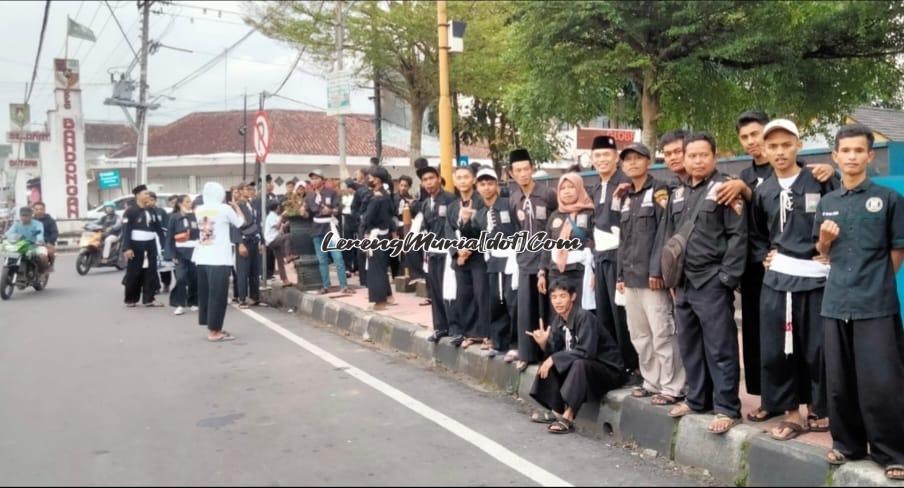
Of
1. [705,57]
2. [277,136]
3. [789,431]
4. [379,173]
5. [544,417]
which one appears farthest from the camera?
[277,136]

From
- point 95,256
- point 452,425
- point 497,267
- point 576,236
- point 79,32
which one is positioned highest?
point 79,32

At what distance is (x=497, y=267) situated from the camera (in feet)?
22.9

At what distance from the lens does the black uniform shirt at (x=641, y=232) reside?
5.26 m

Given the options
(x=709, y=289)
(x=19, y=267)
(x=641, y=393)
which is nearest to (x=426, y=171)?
(x=641, y=393)

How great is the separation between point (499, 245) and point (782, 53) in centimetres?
424

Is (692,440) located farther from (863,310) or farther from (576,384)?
(863,310)

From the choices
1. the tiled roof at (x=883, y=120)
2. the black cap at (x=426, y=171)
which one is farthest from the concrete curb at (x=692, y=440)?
the tiled roof at (x=883, y=120)

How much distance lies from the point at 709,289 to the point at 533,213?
79.2 inches

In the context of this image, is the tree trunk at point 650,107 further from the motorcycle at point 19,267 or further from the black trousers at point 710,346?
the motorcycle at point 19,267

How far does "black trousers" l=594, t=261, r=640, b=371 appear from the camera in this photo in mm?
5840

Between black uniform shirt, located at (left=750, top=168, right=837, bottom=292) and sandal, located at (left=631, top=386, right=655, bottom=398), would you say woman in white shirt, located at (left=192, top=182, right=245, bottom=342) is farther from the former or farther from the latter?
black uniform shirt, located at (left=750, top=168, right=837, bottom=292)

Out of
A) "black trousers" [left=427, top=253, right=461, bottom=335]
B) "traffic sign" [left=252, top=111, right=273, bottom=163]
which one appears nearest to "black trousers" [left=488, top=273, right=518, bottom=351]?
"black trousers" [left=427, top=253, right=461, bottom=335]

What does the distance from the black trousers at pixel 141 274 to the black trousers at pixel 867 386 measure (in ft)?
34.8

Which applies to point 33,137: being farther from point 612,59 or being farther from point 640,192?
point 640,192
